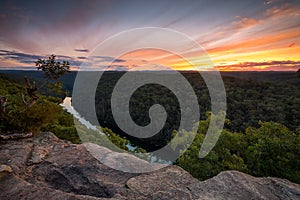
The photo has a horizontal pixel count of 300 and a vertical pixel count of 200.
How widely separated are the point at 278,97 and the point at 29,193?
220 ft

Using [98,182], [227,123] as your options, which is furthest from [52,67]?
[227,123]

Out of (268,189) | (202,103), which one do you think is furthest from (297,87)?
(268,189)

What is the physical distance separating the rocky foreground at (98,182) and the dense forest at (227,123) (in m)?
2.12

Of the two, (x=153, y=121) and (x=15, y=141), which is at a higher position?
(x=15, y=141)

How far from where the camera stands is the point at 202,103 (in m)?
56.4

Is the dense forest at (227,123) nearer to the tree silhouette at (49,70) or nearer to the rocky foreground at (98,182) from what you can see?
the tree silhouette at (49,70)

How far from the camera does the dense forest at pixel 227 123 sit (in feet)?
27.1

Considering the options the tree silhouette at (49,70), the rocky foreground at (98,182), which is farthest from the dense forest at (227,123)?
the rocky foreground at (98,182)

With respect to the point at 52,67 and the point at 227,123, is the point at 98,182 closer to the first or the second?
the point at 52,67

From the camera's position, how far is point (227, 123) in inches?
548

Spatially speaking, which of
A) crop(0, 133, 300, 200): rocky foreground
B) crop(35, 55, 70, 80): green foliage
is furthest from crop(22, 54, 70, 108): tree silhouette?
crop(0, 133, 300, 200): rocky foreground

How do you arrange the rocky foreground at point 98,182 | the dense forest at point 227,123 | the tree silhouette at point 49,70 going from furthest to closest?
the dense forest at point 227,123 → the tree silhouette at point 49,70 → the rocky foreground at point 98,182

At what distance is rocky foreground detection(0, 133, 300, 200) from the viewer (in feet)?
10.6

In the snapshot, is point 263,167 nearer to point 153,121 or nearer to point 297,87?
point 153,121
